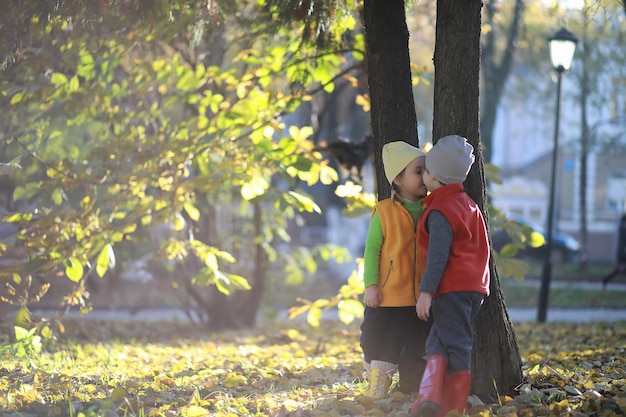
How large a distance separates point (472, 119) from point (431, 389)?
1.63 m

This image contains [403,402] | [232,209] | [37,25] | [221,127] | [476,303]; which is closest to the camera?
[476,303]

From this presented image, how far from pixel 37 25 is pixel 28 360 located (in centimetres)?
245

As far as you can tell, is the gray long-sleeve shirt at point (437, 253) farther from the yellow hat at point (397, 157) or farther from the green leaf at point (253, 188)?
the green leaf at point (253, 188)

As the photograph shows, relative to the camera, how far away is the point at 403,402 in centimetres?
448

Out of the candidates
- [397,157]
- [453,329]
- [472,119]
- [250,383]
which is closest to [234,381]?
[250,383]

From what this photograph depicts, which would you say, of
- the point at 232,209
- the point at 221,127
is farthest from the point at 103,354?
the point at 232,209

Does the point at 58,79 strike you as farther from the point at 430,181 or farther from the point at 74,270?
the point at 430,181

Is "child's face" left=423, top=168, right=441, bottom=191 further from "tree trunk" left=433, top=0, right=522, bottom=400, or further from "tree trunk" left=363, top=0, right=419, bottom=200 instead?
"tree trunk" left=363, top=0, right=419, bottom=200

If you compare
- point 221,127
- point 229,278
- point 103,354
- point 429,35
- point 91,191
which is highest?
point 429,35

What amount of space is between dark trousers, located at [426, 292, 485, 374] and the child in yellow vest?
315mm

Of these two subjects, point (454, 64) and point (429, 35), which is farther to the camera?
point (429, 35)

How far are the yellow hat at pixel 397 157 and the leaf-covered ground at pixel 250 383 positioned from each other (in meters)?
1.28

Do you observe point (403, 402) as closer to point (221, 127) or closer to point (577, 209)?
point (221, 127)

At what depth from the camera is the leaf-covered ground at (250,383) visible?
13.8ft
